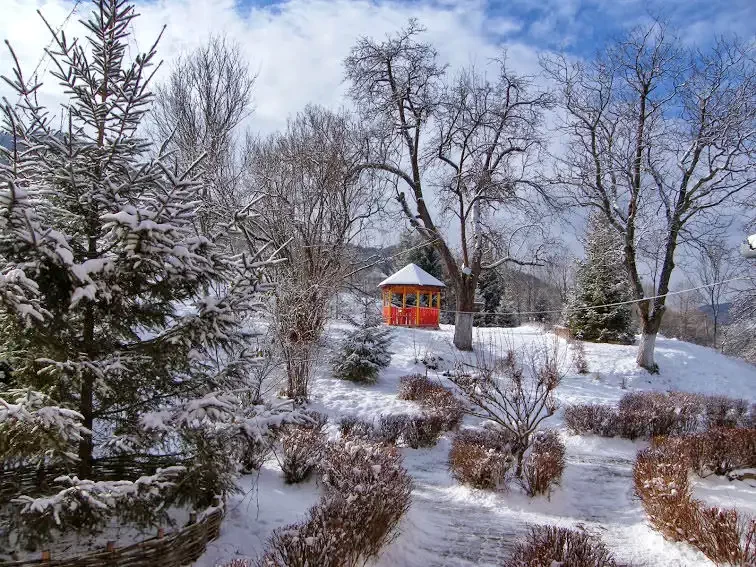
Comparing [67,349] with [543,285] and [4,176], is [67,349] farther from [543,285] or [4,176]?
[543,285]

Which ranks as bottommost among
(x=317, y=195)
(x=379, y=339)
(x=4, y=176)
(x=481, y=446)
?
(x=481, y=446)

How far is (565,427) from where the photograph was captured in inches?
384

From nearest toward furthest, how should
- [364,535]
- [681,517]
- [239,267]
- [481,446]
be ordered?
[239,267] < [364,535] < [681,517] < [481,446]

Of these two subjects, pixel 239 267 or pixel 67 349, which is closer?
pixel 67 349

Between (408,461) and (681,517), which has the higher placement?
(681,517)

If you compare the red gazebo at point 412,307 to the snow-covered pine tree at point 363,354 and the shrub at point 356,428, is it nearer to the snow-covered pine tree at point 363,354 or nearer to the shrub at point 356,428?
the snow-covered pine tree at point 363,354

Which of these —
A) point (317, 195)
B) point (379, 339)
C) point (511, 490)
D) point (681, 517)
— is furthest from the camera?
point (379, 339)

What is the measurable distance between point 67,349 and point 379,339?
10.1 m

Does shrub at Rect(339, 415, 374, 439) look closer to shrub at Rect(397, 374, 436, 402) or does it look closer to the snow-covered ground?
the snow-covered ground

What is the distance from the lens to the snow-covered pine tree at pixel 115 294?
2.88 metres

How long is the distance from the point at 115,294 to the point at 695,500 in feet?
18.2

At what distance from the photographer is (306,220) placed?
36.3ft

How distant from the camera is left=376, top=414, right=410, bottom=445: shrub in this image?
8.05 meters

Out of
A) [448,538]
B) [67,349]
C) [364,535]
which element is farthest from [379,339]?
→ [67,349]
